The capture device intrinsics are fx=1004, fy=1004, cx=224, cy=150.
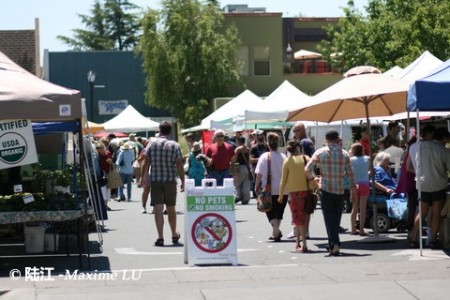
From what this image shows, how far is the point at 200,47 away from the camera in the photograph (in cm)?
5197

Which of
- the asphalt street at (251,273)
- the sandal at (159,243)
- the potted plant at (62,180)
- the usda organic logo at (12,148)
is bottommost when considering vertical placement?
the asphalt street at (251,273)

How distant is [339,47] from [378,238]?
93.1 feet

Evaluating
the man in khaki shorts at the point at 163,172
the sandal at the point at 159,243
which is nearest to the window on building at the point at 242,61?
the sandal at the point at 159,243

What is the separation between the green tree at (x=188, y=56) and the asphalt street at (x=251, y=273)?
3583 cm

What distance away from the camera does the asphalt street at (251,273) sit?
10703 mm

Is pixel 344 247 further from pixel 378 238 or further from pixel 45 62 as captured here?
pixel 45 62

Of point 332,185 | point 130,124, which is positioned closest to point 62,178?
point 332,185

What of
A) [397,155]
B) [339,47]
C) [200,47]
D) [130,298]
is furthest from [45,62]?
[130,298]

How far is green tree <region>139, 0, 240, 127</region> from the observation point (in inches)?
2046

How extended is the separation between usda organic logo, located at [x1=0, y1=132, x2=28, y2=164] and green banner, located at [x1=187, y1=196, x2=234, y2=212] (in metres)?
2.28

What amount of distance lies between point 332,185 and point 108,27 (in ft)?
285

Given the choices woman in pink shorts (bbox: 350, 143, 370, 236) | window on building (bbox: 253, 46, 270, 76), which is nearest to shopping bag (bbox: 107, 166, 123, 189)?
woman in pink shorts (bbox: 350, 143, 370, 236)

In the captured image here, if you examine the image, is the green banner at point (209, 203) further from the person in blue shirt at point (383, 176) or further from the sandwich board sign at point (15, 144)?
the person in blue shirt at point (383, 176)

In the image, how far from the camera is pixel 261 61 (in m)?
54.7
